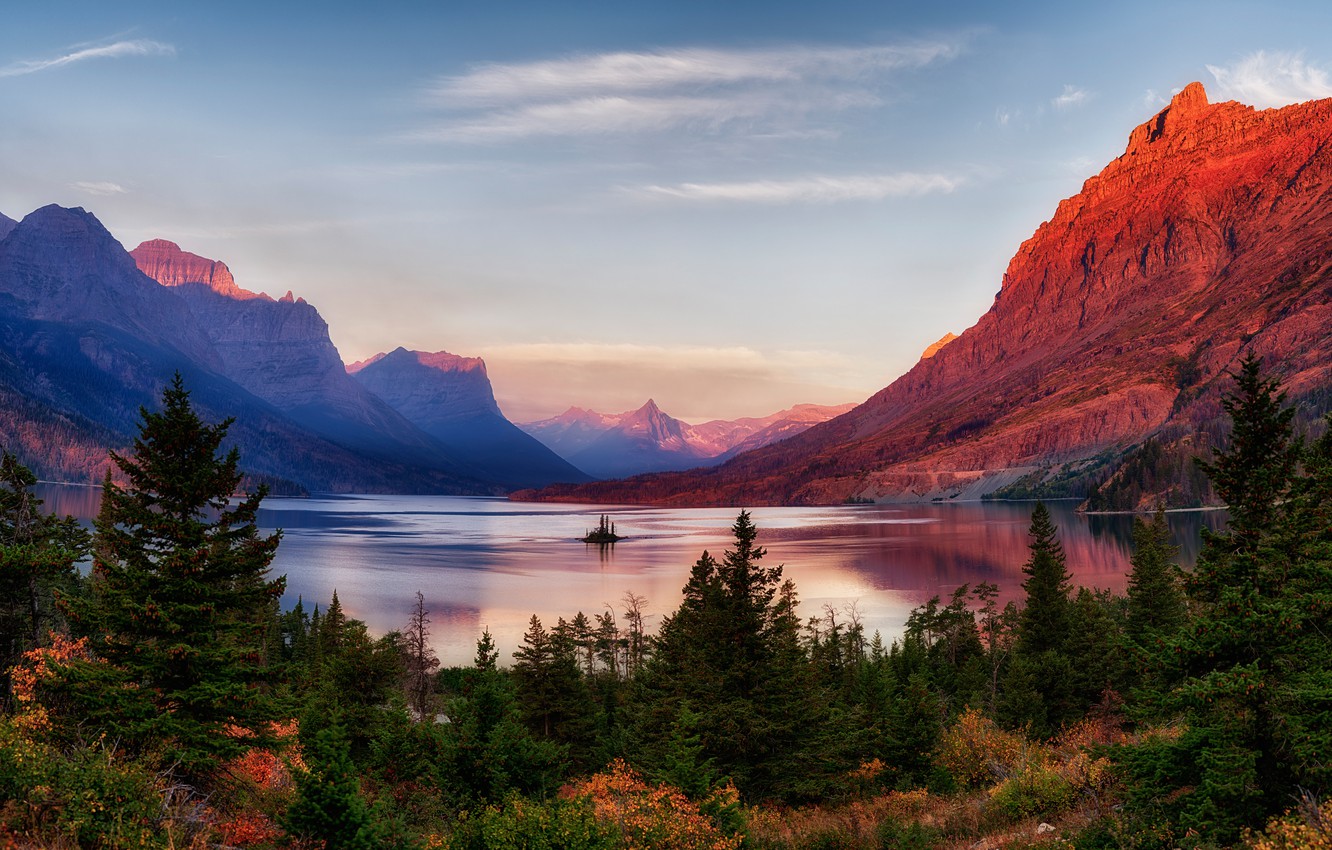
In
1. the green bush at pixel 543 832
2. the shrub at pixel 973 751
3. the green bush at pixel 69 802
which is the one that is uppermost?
the green bush at pixel 69 802

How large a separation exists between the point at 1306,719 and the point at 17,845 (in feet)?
77.5

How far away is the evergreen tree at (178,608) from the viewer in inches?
803

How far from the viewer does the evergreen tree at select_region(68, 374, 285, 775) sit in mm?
20391

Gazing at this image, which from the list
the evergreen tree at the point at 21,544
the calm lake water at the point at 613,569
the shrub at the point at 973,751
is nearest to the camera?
the evergreen tree at the point at 21,544

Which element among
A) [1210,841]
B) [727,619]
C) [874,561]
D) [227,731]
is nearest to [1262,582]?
Answer: [1210,841]

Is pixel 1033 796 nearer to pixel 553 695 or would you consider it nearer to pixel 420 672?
pixel 553 695

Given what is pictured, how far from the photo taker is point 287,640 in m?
85.1

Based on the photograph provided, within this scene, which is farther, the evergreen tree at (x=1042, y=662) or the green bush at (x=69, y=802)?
the evergreen tree at (x=1042, y=662)

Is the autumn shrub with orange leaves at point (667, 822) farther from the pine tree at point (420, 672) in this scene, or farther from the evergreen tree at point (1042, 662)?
the pine tree at point (420, 672)

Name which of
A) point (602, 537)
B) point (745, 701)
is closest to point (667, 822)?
point (745, 701)

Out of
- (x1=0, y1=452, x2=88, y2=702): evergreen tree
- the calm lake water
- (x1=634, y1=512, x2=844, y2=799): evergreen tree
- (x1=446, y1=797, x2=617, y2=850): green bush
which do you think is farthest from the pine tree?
(x1=446, y1=797, x2=617, y2=850): green bush

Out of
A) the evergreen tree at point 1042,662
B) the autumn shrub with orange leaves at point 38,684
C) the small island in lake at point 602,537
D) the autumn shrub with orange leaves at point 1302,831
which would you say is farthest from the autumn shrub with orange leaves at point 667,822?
the small island in lake at point 602,537

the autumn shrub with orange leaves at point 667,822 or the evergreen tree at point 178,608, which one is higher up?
the evergreen tree at point 178,608

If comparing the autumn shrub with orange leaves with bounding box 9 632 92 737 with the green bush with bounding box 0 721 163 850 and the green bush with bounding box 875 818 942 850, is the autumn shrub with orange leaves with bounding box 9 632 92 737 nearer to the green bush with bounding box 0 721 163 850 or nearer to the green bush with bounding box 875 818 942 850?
the green bush with bounding box 0 721 163 850
